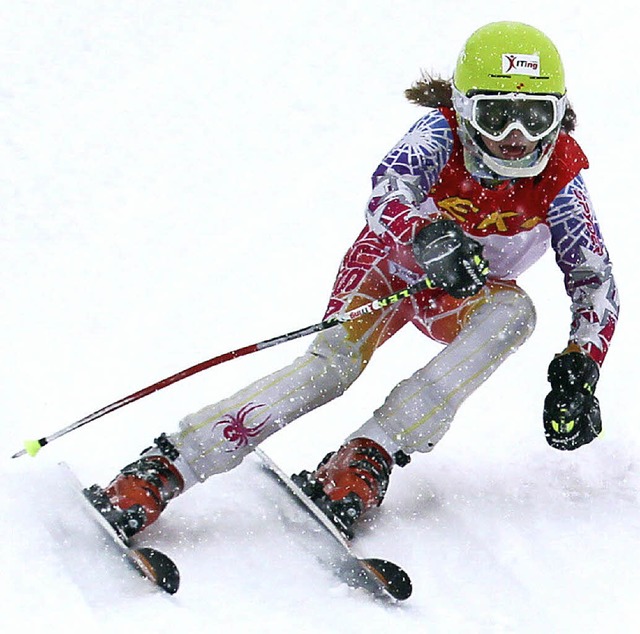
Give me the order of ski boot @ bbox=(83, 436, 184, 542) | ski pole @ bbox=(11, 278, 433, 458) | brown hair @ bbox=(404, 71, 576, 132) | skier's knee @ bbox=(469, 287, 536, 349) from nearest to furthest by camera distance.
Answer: ski boot @ bbox=(83, 436, 184, 542) < ski pole @ bbox=(11, 278, 433, 458) < skier's knee @ bbox=(469, 287, 536, 349) < brown hair @ bbox=(404, 71, 576, 132)

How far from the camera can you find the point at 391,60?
320 inches

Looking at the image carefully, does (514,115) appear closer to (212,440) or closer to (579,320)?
(579,320)

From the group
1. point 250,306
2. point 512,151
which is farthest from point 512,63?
point 250,306

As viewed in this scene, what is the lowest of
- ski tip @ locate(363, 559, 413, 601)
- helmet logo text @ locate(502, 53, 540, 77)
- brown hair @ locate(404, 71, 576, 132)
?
ski tip @ locate(363, 559, 413, 601)

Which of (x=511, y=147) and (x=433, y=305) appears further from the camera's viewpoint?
(x=433, y=305)

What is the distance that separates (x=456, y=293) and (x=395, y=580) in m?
0.80

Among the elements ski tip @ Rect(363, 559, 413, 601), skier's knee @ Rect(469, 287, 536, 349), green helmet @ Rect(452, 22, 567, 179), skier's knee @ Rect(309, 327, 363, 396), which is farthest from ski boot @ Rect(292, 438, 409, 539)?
green helmet @ Rect(452, 22, 567, 179)

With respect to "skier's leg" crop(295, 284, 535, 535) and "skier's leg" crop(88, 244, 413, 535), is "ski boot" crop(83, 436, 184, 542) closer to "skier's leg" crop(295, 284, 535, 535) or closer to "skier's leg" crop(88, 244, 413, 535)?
"skier's leg" crop(88, 244, 413, 535)

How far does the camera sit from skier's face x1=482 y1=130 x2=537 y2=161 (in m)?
3.45

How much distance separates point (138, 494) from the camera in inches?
126

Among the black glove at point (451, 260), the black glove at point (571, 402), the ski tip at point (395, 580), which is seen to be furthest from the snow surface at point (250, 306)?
the black glove at point (451, 260)

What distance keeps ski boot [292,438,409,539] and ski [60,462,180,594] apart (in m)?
0.59

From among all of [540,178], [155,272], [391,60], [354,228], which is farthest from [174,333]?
[391,60]

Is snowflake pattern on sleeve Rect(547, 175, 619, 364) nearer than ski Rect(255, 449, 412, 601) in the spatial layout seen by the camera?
No
